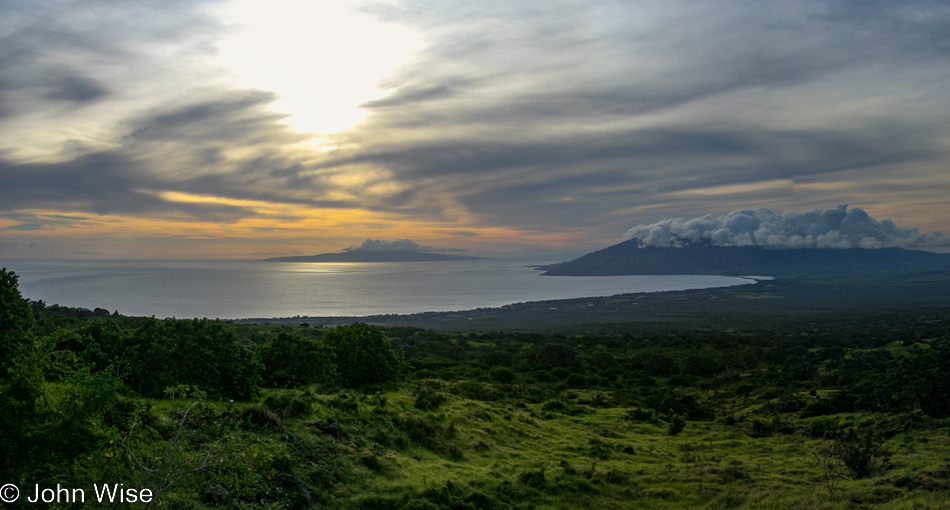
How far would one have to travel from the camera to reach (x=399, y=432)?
17.8 meters

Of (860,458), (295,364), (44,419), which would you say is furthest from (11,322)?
(860,458)

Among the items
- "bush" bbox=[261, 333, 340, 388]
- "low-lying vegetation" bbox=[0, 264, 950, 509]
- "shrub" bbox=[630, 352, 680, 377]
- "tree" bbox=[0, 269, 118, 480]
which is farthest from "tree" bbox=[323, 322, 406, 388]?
"shrub" bbox=[630, 352, 680, 377]

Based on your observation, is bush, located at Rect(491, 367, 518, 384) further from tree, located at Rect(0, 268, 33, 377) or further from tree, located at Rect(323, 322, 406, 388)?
tree, located at Rect(0, 268, 33, 377)

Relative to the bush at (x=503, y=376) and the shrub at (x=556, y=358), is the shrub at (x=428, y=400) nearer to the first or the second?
the bush at (x=503, y=376)

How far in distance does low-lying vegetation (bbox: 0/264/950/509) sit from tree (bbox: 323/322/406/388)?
3.9 inches

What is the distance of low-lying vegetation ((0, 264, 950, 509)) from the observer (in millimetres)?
8344

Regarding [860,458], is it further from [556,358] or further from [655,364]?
[556,358]

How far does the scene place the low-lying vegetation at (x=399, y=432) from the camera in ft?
27.4

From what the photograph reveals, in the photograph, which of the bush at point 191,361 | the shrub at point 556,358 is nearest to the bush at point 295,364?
the bush at point 191,361

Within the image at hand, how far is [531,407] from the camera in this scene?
1114 inches

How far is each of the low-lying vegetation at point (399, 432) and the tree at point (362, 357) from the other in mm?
98

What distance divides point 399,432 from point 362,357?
8463mm

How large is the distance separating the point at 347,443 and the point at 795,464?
15441 mm

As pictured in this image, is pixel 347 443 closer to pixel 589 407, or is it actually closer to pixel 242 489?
pixel 242 489
